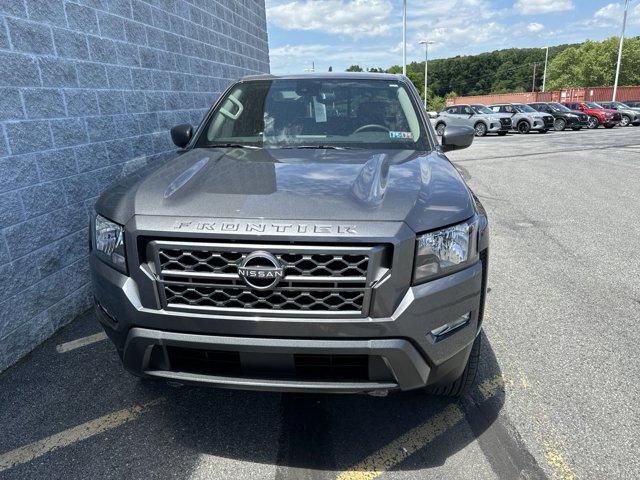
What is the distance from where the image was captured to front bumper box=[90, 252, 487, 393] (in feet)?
6.37

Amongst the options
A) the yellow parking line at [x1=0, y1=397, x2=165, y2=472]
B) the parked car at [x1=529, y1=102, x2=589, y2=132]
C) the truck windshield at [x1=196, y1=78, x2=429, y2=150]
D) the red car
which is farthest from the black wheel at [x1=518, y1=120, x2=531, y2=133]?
the yellow parking line at [x1=0, y1=397, x2=165, y2=472]

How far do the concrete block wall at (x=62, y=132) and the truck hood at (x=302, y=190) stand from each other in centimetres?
83

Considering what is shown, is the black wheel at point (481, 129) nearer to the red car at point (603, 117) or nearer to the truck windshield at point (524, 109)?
the truck windshield at point (524, 109)

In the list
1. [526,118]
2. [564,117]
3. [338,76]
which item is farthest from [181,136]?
[564,117]

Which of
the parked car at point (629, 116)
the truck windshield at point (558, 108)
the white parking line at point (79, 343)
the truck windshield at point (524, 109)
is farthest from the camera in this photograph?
the parked car at point (629, 116)

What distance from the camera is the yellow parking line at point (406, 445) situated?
7.29ft

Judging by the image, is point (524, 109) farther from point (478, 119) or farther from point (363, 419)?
point (363, 419)

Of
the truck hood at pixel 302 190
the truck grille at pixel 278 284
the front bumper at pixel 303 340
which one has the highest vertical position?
the truck hood at pixel 302 190

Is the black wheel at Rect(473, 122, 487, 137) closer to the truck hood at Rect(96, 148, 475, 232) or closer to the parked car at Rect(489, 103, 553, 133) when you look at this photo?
the parked car at Rect(489, 103, 553, 133)

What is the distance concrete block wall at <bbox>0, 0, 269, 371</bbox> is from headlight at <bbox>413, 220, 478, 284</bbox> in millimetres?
2004

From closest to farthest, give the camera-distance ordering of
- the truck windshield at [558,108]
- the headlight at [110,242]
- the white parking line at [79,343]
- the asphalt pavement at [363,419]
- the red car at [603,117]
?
the headlight at [110,242], the asphalt pavement at [363,419], the white parking line at [79,343], the truck windshield at [558,108], the red car at [603,117]

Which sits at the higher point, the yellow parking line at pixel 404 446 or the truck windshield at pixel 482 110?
the truck windshield at pixel 482 110

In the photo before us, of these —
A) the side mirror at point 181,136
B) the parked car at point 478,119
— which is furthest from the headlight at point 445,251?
the parked car at point 478,119

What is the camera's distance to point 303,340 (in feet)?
6.43
